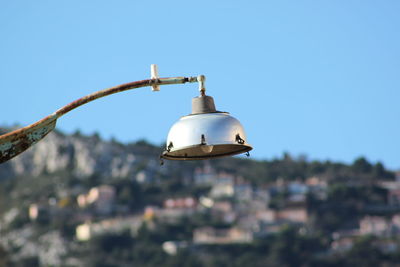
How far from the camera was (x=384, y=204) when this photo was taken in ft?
417

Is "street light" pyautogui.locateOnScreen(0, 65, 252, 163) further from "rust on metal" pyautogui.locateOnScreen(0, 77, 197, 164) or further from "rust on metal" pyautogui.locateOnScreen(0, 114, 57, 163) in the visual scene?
"rust on metal" pyautogui.locateOnScreen(0, 114, 57, 163)

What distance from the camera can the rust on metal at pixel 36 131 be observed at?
424 cm

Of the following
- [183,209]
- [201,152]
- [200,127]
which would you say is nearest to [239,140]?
[200,127]

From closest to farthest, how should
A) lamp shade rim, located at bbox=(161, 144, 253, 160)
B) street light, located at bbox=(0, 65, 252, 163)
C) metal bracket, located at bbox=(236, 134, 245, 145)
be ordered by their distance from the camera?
street light, located at bbox=(0, 65, 252, 163), metal bracket, located at bbox=(236, 134, 245, 145), lamp shade rim, located at bbox=(161, 144, 253, 160)

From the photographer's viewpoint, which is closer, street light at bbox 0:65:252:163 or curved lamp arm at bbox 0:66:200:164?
curved lamp arm at bbox 0:66:200:164


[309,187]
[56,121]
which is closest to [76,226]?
[309,187]

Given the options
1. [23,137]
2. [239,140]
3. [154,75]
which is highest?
[154,75]

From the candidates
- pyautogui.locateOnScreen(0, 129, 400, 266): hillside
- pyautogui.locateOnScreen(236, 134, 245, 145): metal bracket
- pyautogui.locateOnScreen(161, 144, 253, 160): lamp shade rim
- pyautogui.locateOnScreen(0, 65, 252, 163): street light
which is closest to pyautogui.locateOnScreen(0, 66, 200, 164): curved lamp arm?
pyautogui.locateOnScreen(0, 65, 252, 163): street light

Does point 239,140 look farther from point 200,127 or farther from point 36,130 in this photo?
point 36,130

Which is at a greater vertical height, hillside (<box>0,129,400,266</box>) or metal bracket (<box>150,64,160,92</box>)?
hillside (<box>0,129,400,266</box>)

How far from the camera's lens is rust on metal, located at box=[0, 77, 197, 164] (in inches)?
167

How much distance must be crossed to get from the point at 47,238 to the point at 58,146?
25698 mm

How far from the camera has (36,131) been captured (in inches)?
172

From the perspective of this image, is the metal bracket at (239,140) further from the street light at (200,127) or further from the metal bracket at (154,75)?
the metal bracket at (154,75)
